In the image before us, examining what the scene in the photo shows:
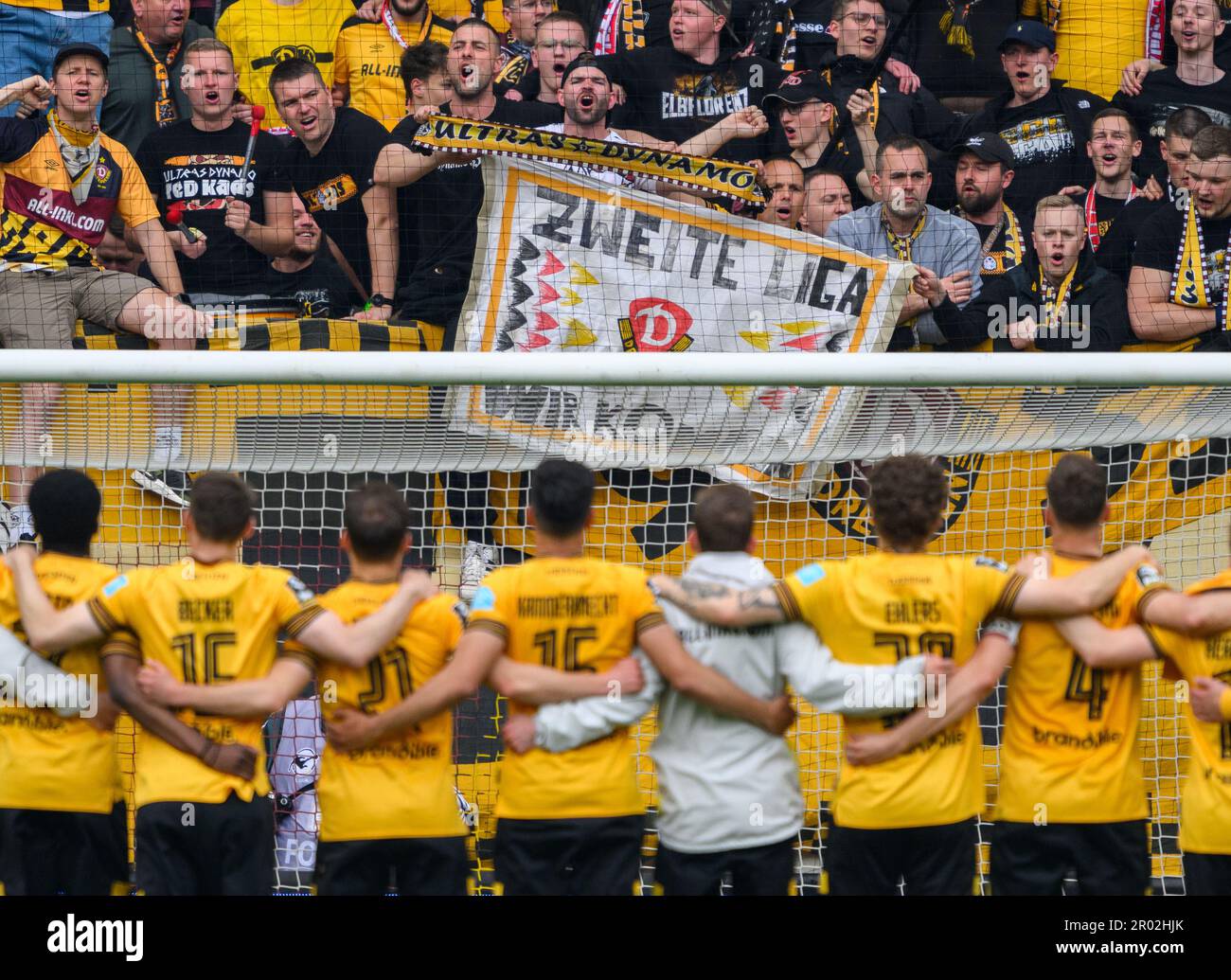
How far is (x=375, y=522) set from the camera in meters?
3.79

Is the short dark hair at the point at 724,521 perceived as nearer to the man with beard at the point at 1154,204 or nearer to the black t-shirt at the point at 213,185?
the man with beard at the point at 1154,204

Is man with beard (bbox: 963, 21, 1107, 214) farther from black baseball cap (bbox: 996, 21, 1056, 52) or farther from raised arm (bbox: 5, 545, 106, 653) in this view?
raised arm (bbox: 5, 545, 106, 653)

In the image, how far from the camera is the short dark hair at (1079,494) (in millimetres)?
3793

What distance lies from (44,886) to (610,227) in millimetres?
3355

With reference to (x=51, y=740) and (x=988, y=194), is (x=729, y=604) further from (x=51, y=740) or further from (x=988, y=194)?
(x=988, y=194)

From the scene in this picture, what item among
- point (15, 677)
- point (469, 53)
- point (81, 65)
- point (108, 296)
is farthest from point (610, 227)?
point (15, 677)

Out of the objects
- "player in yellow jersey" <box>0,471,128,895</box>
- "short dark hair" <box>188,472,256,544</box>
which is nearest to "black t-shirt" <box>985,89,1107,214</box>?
"short dark hair" <box>188,472,256,544</box>

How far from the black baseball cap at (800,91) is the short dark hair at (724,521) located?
3.75m

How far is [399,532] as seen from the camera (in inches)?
151

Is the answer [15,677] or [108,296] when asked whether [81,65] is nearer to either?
[108,296]

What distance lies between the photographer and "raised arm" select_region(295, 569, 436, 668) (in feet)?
12.1

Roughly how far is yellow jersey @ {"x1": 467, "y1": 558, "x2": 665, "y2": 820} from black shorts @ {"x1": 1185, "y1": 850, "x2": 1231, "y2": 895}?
1.48m

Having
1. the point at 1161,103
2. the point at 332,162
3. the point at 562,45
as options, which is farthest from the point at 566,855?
the point at 1161,103

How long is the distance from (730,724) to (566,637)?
0.47 m
